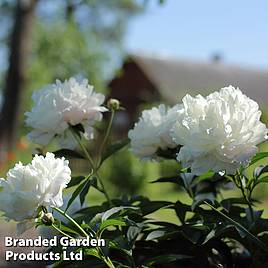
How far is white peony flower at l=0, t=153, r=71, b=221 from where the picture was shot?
4.70 feet

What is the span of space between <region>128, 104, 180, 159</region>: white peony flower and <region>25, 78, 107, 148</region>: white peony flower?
0.14 m

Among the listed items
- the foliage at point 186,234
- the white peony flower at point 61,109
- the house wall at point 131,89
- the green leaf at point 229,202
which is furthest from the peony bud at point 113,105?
the house wall at point 131,89

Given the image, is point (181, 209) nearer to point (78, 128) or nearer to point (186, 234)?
point (186, 234)

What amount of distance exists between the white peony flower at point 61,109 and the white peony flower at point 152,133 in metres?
0.14

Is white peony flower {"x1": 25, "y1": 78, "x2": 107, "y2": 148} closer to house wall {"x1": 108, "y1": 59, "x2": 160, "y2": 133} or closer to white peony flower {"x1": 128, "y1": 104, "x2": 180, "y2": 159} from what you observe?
white peony flower {"x1": 128, "y1": 104, "x2": 180, "y2": 159}

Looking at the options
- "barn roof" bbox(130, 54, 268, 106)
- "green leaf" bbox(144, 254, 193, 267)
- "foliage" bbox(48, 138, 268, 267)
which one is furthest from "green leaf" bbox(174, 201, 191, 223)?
"barn roof" bbox(130, 54, 268, 106)

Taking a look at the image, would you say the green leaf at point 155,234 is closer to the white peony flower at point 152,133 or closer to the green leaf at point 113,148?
the white peony flower at point 152,133

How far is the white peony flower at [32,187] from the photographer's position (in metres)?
1.43

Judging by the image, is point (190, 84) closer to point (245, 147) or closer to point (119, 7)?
point (119, 7)

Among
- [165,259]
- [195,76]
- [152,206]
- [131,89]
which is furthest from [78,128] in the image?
[195,76]

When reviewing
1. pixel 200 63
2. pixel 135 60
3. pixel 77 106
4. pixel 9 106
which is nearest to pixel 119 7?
pixel 135 60

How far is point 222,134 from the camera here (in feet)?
4.78

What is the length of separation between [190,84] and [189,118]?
30850 millimetres

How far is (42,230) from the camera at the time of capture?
181 cm
